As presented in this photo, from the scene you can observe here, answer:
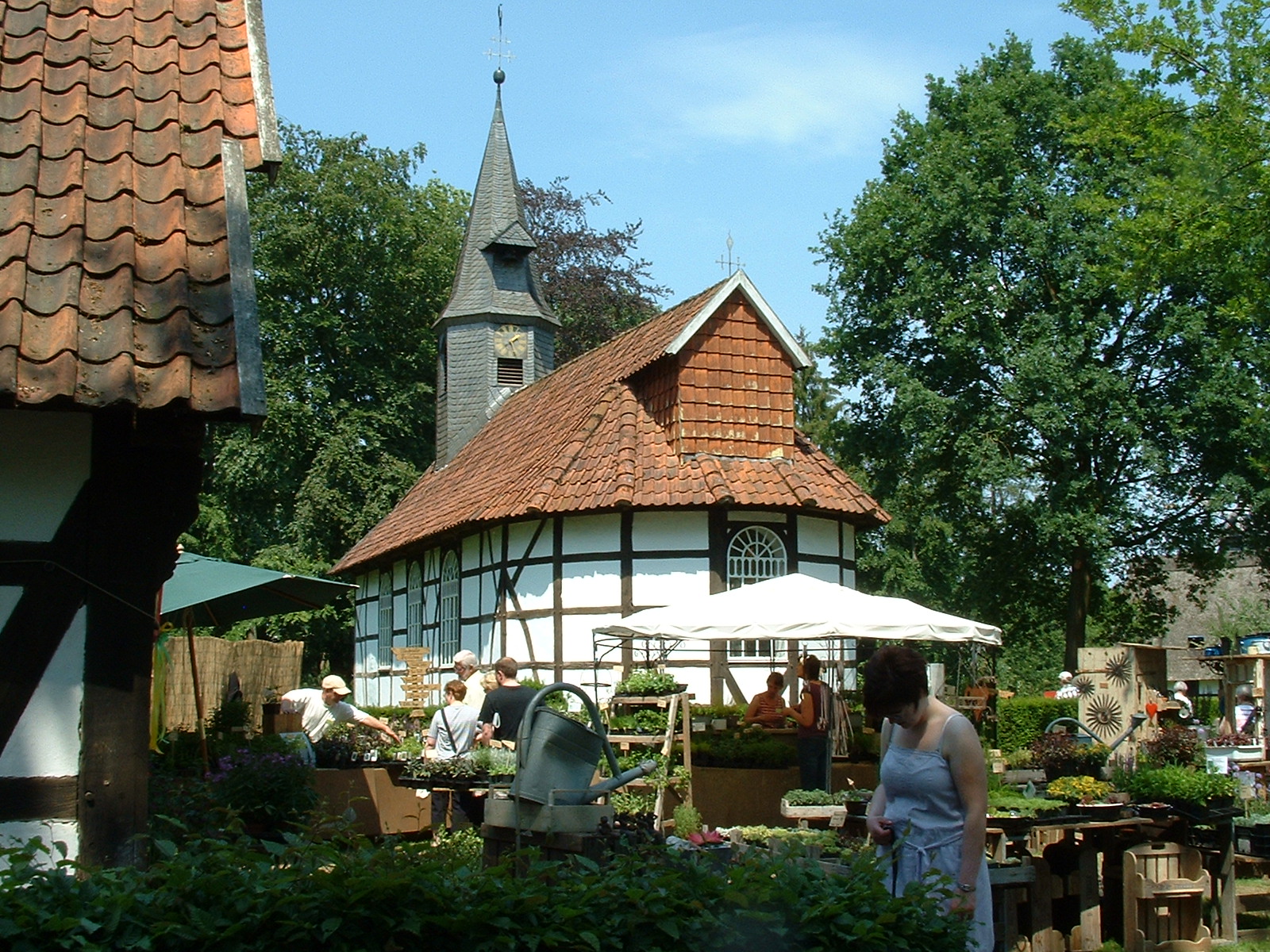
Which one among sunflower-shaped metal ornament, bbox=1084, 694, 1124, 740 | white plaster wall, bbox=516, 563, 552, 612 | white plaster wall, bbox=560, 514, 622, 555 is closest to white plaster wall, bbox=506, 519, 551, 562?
white plaster wall, bbox=516, 563, 552, 612

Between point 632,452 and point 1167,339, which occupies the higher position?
point 1167,339

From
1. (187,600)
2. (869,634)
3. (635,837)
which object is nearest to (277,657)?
(187,600)

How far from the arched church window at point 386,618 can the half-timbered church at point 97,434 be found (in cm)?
2250

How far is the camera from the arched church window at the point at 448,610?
77.6 ft

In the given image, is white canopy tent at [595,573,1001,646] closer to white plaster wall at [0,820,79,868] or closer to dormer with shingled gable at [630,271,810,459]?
white plaster wall at [0,820,79,868]

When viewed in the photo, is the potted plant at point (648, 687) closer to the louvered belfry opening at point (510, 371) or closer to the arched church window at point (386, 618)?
the arched church window at point (386, 618)

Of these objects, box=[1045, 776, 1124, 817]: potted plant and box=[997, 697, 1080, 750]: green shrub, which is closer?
box=[1045, 776, 1124, 817]: potted plant

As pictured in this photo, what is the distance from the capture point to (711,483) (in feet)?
64.6

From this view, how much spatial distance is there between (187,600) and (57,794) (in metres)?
6.23

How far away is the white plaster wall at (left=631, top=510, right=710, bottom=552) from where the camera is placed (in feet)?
65.1

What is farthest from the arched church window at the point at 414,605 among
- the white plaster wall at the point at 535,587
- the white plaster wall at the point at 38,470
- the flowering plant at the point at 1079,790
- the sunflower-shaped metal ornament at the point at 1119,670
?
the white plaster wall at the point at 38,470

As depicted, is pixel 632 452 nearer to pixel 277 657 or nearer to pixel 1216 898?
pixel 277 657

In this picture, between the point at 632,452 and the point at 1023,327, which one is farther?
the point at 1023,327

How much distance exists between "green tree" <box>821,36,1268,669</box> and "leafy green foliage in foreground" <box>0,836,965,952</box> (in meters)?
23.0
